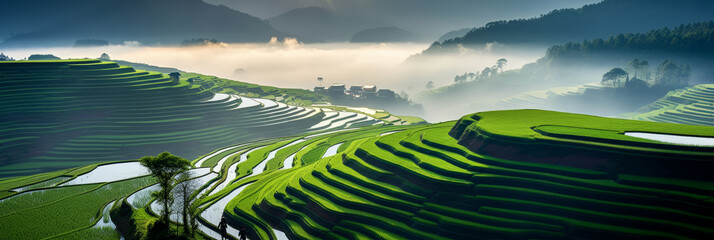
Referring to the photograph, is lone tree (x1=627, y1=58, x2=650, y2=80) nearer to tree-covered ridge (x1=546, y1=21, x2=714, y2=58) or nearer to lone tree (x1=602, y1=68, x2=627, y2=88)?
lone tree (x1=602, y1=68, x2=627, y2=88)

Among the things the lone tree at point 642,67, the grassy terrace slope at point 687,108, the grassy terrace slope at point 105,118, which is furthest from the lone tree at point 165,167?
the lone tree at point 642,67

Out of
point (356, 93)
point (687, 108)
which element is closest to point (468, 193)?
point (687, 108)

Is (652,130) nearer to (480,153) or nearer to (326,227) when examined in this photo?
(480,153)

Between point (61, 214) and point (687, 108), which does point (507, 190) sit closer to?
point (61, 214)

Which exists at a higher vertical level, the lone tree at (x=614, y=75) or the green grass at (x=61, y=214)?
the lone tree at (x=614, y=75)

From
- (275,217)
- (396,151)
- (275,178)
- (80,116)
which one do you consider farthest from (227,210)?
(80,116)

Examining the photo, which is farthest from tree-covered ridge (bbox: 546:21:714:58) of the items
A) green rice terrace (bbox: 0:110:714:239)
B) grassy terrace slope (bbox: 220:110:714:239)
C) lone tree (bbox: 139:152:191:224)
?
lone tree (bbox: 139:152:191:224)

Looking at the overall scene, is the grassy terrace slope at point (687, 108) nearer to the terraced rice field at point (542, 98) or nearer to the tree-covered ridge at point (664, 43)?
the terraced rice field at point (542, 98)
